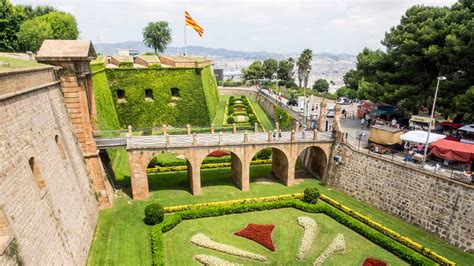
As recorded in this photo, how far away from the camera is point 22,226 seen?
539 inches

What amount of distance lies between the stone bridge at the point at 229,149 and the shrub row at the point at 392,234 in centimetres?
560

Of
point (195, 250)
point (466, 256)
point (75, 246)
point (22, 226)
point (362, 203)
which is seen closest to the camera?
point (22, 226)

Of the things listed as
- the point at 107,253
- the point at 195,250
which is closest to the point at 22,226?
the point at 107,253

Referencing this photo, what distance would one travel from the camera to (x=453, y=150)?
77.9 ft

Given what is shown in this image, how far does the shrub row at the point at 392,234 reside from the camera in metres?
20.5

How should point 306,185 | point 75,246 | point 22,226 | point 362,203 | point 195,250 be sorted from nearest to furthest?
point 22,226
point 75,246
point 195,250
point 362,203
point 306,185

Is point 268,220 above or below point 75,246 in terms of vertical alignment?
below

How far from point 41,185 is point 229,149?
53.8 feet

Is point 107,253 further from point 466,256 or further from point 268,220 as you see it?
point 466,256

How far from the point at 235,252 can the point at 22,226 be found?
13419mm

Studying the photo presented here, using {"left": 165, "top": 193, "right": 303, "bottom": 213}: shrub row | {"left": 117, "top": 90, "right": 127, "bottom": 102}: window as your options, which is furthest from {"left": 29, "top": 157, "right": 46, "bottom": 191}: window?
{"left": 117, "top": 90, "right": 127, "bottom": 102}: window

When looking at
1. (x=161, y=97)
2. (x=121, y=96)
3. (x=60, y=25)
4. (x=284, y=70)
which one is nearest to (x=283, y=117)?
(x=161, y=97)

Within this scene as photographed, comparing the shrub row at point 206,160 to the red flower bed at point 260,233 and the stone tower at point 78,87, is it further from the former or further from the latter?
the red flower bed at point 260,233

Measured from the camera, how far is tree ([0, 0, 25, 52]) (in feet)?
145
